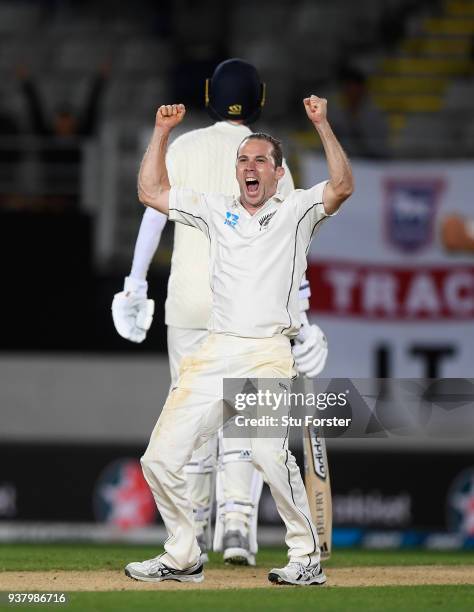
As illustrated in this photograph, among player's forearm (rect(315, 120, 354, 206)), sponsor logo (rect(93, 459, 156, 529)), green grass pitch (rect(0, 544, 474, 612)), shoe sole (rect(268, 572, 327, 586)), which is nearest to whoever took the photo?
green grass pitch (rect(0, 544, 474, 612))

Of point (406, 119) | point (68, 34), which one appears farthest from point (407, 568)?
point (68, 34)

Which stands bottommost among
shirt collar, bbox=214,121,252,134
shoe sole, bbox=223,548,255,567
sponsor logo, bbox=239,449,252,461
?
shoe sole, bbox=223,548,255,567

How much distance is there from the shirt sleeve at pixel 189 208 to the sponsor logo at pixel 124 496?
489cm

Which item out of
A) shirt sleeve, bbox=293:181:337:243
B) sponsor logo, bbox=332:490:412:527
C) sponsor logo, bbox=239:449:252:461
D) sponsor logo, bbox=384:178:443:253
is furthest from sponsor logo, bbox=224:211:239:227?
sponsor logo, bbox=332:490:412:527

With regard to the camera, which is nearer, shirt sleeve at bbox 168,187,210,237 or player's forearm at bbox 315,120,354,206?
player's forearm at bbox 315,120,354,206

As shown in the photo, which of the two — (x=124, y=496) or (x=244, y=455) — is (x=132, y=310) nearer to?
(x=244, y=455)

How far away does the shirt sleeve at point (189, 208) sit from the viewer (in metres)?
5.72

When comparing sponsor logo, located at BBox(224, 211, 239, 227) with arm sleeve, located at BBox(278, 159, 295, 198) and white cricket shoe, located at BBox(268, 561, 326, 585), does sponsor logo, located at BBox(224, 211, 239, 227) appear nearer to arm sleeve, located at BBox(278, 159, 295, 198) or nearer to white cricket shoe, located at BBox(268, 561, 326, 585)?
arm sleeve, located at BBox(278, 159, 295, 198)

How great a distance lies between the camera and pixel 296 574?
5.54 m

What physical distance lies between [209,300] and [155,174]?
0.93 metres

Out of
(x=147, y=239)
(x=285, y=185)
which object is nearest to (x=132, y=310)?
(x=147, y=239)

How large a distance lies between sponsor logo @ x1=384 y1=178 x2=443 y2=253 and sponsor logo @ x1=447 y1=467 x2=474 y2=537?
164 centimetres

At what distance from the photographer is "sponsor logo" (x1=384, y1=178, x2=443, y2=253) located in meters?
10.6

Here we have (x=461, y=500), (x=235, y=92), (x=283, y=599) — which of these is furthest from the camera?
(x=461, y=500)
